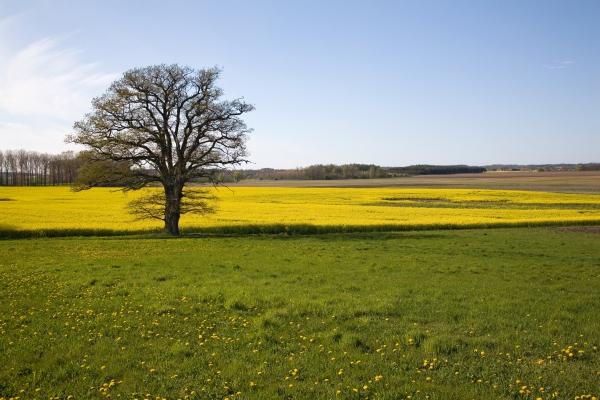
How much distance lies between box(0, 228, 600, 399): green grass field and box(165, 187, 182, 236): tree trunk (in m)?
11.2

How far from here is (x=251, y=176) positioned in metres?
176

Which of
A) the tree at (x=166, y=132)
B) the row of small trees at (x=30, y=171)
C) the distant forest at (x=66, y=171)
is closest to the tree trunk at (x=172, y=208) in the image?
the tree at (x=166, y=132)

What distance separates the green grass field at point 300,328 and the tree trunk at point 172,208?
1121cm

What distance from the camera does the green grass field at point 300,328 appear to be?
7617 millimetres

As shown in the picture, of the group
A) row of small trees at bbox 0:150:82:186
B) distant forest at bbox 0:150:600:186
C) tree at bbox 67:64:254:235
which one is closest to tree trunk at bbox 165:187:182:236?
tree at bbox 67:64:254:235

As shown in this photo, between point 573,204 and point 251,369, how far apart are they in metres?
57.4

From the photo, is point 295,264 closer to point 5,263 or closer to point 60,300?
point 60,300

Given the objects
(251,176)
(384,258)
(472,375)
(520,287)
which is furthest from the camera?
(251,176)

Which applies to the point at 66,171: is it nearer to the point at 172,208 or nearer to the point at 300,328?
the point at 172,208

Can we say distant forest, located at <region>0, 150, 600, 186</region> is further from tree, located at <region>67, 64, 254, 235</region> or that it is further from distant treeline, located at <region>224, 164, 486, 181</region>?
tree, located at <region>67, 64, 254, 235</region>

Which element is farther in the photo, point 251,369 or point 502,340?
point 502,340

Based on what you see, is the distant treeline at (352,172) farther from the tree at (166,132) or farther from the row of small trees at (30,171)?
the tree at (166,132)

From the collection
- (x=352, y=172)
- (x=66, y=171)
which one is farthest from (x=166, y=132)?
(x=352, y=172)

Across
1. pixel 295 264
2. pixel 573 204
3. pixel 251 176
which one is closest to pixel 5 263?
pixel 295 264
